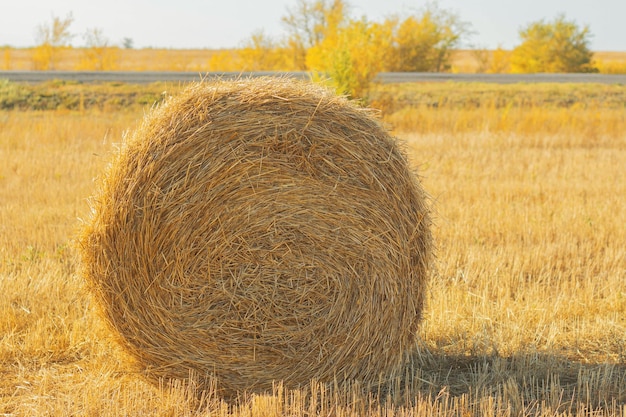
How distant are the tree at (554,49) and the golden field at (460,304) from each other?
22.4 m

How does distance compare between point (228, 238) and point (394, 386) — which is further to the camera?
point (394, 386)

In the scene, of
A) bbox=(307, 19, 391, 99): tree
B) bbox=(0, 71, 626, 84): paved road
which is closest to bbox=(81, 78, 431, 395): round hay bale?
bbox=(307, 19, 391, 99): tree

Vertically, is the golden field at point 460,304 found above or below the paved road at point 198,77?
below

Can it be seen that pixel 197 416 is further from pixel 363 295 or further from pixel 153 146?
pixel 153 146

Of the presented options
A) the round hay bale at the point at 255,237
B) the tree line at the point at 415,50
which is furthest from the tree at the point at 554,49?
the round hay bale at the point at 255,237

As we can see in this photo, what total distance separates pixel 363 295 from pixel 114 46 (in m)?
34.5

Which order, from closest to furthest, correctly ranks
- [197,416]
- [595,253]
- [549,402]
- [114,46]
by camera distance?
[197,416]
[549,402]
[595,253]
[114,46]

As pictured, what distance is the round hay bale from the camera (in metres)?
4.37

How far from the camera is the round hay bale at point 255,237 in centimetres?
437

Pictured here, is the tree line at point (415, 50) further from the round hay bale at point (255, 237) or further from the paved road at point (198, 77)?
the round hay bale at point (255, 237)

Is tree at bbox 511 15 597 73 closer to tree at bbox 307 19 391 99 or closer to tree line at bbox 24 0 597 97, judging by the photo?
tree line at bbox 24 0 597 97

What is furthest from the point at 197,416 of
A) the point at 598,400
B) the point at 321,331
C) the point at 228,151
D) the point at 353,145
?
the point at 598,400

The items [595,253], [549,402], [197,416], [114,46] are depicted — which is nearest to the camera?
[197,416]

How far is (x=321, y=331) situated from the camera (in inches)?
180
